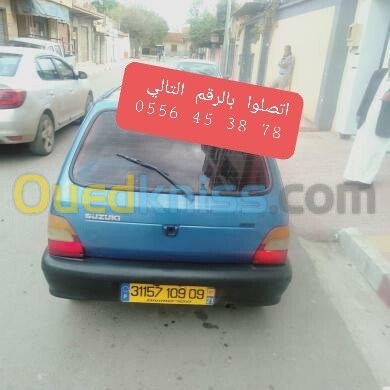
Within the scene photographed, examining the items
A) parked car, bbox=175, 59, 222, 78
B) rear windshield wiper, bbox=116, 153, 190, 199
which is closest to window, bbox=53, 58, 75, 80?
parked car, bbox=175, 59, 222, 78

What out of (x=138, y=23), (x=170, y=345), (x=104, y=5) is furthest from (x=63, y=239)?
(x=104, y=5)

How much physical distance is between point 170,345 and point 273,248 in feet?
2.93

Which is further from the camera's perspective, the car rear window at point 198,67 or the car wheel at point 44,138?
the car rear window at point 198,67

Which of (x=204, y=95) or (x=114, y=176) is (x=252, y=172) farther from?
(x=114, y=176)

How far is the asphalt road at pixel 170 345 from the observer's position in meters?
2.10

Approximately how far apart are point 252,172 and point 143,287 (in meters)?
0.96

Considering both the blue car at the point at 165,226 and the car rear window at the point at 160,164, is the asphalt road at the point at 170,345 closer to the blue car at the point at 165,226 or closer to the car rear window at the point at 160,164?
the blue car at the point at 165,226

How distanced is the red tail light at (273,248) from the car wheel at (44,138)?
460 cm

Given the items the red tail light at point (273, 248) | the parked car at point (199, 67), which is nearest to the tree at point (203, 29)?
the parked car at point (199, 67)

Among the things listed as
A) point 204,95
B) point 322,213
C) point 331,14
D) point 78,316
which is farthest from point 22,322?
point 331,14

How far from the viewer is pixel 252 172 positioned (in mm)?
2311

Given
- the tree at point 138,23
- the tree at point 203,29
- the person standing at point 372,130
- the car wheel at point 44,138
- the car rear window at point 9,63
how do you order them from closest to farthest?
the person standing at point 372,130
the car rear window at point 9,63
the car wheel at point 44,138
the tree at point 203,29
the tree at point 138,23

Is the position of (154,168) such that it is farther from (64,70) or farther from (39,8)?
(39,8)

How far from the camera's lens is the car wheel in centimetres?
572
